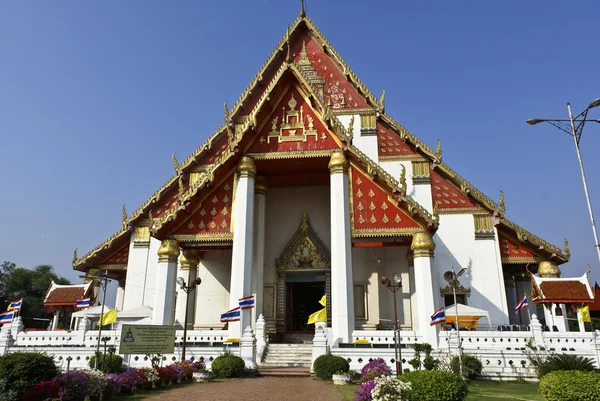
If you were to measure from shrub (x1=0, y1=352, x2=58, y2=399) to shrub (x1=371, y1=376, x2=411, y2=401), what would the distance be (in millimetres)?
5069

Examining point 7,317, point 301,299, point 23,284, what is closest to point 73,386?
point 301,299

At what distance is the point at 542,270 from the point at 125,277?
1520 centimetres

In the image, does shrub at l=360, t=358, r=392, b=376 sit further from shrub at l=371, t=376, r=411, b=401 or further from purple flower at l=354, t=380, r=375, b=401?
shrub at l=371, t=376, r=411, b=401

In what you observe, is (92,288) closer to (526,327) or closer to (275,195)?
(275,195)

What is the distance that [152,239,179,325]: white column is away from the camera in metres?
12.4

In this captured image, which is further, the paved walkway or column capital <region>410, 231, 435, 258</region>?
column capital <region>410, 231, 435, 258</region>

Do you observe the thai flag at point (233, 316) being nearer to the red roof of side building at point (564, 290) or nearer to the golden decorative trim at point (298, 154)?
the golden decorative trim at point (298, 154)

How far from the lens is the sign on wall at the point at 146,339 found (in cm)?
905

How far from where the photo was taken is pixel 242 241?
1298 cm

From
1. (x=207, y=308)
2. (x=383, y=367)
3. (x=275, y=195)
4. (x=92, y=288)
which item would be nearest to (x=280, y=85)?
(x=275, y=195)

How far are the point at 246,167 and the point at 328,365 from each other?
6.38 m

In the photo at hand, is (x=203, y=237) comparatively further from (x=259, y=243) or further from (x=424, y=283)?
(x=424, y=283)

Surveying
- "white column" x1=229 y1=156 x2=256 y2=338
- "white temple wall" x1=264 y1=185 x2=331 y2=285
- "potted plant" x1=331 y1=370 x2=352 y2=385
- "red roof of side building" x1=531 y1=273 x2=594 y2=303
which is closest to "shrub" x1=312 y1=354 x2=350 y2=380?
"potted plant" x1=331 y1=370 x2=352 y2=385

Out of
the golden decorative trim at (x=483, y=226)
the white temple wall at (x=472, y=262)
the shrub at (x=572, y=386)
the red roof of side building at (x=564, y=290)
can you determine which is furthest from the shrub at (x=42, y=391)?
the golden decorative trim at (x=483, y=226)
